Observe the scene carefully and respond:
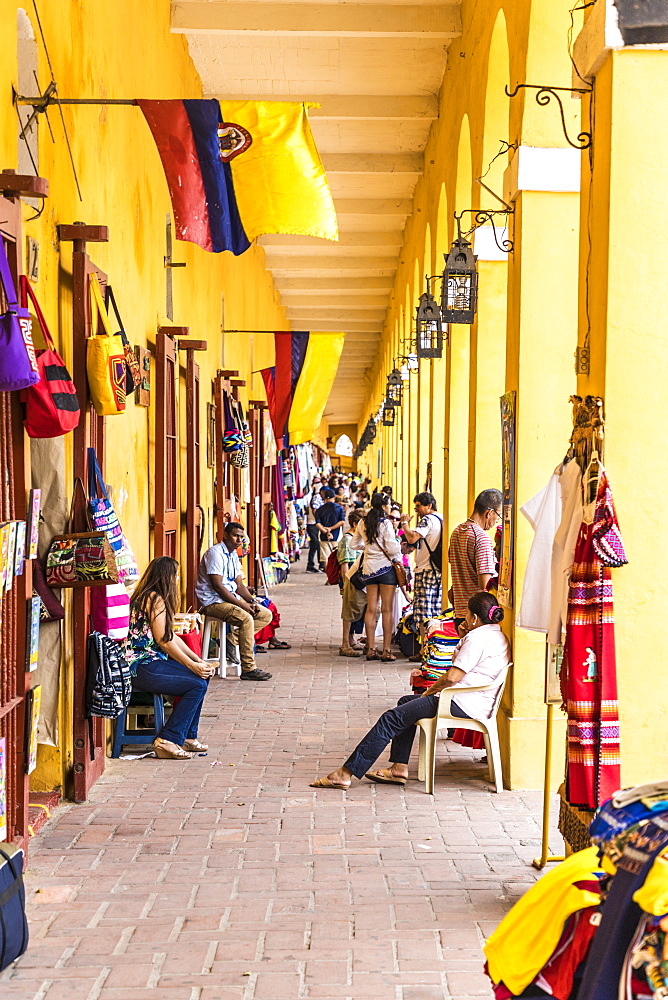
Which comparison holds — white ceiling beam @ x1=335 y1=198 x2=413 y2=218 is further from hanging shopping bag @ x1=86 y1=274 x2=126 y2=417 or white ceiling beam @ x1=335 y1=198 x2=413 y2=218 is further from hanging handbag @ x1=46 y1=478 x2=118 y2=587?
hanging handbag @ x1=46 y1=478 x2=118 y2=587

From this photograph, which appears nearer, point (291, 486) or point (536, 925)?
point (536, 925)

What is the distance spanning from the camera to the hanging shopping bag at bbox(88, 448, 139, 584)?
568 centimetres

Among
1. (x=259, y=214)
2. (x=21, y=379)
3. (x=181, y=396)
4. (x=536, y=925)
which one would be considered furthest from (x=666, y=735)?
(x=181, y=396)

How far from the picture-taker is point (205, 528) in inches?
443

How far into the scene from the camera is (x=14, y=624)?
15.0 ft

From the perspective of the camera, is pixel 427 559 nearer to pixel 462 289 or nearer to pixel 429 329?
Result: pixel 429 329

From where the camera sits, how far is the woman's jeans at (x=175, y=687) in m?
6.73

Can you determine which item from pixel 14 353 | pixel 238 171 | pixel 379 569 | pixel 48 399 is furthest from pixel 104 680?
pixel 379 569

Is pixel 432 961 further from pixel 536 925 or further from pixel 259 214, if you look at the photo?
pixel 259 214

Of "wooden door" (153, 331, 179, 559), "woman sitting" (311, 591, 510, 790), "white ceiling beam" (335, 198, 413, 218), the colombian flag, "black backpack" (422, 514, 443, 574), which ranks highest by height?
"white ceiling beam" (335, 198, 413, 218)

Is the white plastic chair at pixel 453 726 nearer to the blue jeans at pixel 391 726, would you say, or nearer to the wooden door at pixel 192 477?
the blue jeans at pixel 391 726

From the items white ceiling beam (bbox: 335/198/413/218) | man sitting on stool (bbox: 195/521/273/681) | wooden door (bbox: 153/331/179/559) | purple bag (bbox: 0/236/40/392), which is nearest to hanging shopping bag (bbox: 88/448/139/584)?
purple bag (bbox: 0/236/40/392)

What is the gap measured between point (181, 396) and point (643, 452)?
5862mm

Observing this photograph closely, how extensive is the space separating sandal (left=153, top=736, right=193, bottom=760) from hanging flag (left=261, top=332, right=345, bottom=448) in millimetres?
7243
